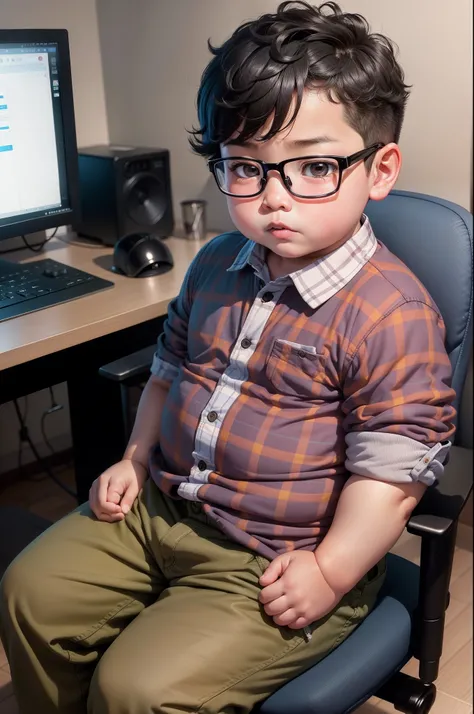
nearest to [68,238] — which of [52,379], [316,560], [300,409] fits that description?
[52,379]

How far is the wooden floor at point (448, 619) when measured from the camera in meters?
1.47

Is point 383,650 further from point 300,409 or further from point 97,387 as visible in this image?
point 97,387

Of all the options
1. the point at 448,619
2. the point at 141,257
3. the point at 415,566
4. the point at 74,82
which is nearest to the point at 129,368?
the point at 141,257

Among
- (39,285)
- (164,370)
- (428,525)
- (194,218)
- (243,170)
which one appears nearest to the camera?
(428,525)

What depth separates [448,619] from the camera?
5.63 ft

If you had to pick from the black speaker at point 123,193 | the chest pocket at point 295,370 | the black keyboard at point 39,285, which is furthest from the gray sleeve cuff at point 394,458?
the black speaker at point 123,193

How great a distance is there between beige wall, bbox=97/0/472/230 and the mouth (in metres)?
0.59

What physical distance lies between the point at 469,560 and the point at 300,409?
3.37ft

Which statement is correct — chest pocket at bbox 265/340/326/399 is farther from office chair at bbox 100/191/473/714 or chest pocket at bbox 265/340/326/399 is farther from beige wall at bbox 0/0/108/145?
beige wall at bbox 0/0/108/145

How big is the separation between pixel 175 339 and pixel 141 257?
0.35 metres

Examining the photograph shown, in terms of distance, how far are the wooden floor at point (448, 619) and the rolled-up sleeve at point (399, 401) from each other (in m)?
0.26

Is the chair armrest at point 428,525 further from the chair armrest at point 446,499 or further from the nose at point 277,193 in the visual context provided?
→ the nose at point 277,193

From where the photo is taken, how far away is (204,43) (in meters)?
1.78

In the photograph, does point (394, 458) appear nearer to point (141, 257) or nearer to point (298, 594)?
point (298, 594)
